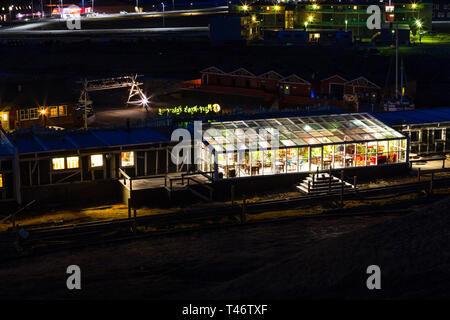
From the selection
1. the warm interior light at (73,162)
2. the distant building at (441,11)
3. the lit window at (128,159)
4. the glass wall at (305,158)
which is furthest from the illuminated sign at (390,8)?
the warm interior light at (73,162)

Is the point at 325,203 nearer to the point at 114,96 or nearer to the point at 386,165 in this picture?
the point at 386,165

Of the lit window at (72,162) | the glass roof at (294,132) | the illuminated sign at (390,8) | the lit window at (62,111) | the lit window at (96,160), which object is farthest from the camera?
the illuminated sign at (390,8)

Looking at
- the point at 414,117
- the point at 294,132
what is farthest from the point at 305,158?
the point at 414,117

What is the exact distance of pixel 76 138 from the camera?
3466cm

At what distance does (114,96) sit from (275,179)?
3427cm

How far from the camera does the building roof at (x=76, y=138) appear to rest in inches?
1305

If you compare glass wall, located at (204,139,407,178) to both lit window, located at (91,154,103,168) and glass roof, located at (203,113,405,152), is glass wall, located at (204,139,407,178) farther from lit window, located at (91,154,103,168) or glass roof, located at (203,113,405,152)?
lit window, located at (91,154,103,168)

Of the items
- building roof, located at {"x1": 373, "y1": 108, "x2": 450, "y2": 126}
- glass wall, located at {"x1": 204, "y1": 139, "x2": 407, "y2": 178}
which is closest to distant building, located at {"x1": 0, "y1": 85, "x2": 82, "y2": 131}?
glass wall, located at {"x1": 204, "y1": 139, "x2": 407, "y2": 178}

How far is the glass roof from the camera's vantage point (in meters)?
34.7

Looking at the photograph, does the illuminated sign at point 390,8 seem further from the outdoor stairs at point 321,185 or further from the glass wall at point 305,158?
the outdoor stairs at point 321,185

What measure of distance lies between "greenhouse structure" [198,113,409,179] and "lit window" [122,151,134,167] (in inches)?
140

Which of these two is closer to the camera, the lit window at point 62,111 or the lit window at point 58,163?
the lit window at point 58,163

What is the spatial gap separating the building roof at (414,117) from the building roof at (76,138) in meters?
13.7

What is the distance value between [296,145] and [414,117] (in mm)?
9988
